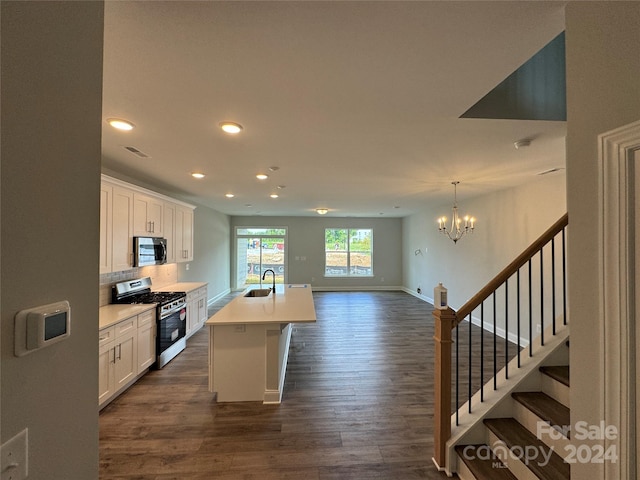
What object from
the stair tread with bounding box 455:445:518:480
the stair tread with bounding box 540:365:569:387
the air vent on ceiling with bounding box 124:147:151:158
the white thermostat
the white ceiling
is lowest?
the stair tread with bounding box 455:445:518:480

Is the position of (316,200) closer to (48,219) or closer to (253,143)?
(253,143)

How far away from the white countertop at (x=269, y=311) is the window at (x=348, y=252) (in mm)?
5484

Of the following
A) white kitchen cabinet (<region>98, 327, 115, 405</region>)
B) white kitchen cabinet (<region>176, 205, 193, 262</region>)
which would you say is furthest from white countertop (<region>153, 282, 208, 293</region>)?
white kitchen cabinet (<region>98, 327, 115, 405</region>)

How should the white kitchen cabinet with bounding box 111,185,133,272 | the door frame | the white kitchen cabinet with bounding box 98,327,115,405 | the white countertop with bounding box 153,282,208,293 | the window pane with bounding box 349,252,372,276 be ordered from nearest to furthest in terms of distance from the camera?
the door frame < the white kitchen cabinet with bounding box 98,327,115,405 < the white kitchen cabinet with bounding box 111,185,133,272 < the white countertop with bounding box 153,282,208,293 < the window pane with bounding box 349,252,372,276

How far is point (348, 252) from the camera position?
959 cm

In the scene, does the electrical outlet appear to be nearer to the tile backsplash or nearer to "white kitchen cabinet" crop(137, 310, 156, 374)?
"white kitchen cabinet" crop(137, 310, 156, 374)

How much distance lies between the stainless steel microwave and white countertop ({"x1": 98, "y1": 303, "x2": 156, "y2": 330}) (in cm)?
53

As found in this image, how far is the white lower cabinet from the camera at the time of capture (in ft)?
8.77

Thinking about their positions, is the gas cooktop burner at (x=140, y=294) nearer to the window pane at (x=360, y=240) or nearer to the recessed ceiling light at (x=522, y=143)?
the recessed ceiling light at (x=522, y=143)

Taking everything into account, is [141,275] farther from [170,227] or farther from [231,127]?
[231,127]

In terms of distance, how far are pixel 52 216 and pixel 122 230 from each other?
10.3 feet

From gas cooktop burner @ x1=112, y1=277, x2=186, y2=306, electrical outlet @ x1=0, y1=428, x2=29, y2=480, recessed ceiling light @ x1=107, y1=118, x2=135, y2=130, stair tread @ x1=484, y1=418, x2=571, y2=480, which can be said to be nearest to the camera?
electrical outlet @ x1=0, y1=428, x2=29, y2=480

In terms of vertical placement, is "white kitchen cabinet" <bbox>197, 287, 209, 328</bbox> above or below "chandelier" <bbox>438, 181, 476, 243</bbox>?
below

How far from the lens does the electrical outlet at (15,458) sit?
0.57m
